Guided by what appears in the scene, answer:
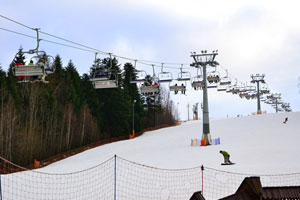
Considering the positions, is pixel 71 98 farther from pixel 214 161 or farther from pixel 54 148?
pixel 214 161

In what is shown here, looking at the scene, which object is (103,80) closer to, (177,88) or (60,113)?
(177,88)

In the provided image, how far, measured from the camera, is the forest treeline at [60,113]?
3531 centimetres

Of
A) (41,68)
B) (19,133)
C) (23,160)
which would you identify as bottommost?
(23,160)

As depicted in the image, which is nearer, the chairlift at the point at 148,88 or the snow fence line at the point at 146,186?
the snow fence line at the point at 146,186

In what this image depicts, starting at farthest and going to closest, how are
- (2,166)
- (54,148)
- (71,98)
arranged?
(71,98) → (54,148) → (2,166)

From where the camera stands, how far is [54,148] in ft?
133

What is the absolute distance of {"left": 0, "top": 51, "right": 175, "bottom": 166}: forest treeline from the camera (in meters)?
35.3

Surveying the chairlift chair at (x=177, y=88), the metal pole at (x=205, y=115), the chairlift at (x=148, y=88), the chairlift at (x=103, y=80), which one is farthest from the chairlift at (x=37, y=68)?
the metal pole at (x=205, y=115)

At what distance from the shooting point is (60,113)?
4369 centimetres

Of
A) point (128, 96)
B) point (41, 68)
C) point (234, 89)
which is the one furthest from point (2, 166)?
point (234, 89)

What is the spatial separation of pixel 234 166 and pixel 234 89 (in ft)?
109

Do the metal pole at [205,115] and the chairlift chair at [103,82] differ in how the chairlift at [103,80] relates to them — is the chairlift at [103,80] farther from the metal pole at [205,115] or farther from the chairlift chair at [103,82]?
the metal pole at [205,115]

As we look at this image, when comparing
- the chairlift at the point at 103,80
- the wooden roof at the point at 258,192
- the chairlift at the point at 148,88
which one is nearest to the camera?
the wooden roof at the point at 258,192

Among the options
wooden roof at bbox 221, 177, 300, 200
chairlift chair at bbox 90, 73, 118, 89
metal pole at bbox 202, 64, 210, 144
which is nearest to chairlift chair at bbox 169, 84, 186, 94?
metal pole at bbox 202, 64, 210, 144
